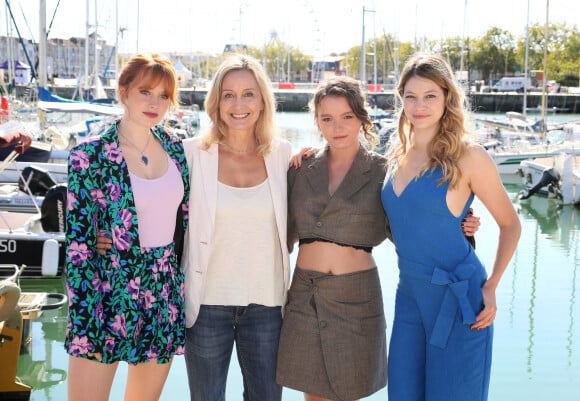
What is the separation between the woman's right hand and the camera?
3.10 m

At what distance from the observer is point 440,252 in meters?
3.09

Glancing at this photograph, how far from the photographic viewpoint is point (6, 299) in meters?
5.07

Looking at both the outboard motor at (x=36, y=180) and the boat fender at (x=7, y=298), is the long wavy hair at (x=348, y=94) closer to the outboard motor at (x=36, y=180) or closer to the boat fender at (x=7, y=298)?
the boat fender at (x=7, y=298)

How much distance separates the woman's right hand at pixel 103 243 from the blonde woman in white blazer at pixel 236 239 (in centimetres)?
39

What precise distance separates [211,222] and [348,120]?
0.78 meters

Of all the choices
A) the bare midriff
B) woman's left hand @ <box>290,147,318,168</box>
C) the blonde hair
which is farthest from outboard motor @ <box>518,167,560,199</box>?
the blonde hair

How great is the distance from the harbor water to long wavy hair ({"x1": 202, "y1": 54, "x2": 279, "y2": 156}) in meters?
0.67

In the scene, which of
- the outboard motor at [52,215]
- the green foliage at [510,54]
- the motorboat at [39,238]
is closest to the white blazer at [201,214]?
the motorboat at [39,238]

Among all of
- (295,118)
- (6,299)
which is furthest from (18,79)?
(6,299)

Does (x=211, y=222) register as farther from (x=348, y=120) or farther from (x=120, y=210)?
(x=348, y=120)

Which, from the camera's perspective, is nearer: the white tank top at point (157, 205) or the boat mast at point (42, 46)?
the white tank top at point (157, 205)

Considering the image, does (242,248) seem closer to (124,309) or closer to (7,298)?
(124,309)

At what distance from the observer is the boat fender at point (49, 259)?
28.2ft

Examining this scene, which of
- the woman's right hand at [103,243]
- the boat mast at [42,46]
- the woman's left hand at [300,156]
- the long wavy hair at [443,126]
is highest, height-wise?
the boat mast at [42,46]
